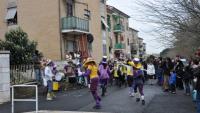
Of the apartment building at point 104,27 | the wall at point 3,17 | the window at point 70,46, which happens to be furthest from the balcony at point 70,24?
the apartment building at point 104,27

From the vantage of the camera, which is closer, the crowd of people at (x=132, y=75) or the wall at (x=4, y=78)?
the crowd of people at (x=132, y=75)

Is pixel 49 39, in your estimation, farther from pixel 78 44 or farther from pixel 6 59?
pixel 6 59

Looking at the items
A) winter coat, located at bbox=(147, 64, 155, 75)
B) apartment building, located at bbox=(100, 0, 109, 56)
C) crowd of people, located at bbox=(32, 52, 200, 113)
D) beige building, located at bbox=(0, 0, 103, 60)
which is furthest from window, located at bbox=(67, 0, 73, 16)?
apartment building, located at bbox=(100, 0, 109, 56)

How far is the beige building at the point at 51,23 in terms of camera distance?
109ft

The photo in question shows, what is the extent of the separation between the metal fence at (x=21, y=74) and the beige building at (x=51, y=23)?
32.5 feet

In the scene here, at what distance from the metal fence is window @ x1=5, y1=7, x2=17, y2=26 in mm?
12446

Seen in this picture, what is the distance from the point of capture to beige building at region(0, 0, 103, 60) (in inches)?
1304

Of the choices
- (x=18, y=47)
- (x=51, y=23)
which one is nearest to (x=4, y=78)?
(x=18, y=47)

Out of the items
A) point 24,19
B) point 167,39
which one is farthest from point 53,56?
point 167,39

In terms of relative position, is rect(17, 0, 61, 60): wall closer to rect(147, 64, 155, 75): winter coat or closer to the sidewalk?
rect(147, 64, 155, 75): winter coat

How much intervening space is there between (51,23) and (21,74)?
39.2 feet

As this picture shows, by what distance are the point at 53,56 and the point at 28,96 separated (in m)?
14.1

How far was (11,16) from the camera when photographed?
35.1 meters

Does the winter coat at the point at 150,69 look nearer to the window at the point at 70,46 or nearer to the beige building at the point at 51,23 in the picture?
the beige building at the point at 51,23
